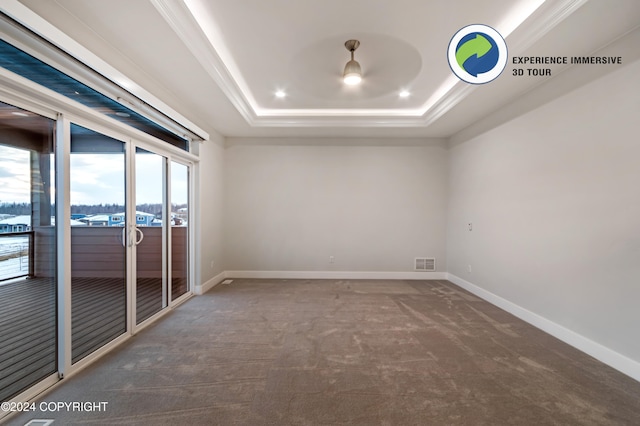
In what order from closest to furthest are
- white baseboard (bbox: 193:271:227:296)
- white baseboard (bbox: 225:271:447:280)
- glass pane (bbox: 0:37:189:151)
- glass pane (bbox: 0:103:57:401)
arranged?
1. glass pane (bbox: 0:37:189:151)
2. glass pane (bbox: 0:103:57:401)
3. white baseboard (bbox: 193:271:227:296)
4. white baseboard (bbox: 225:271:447:280)

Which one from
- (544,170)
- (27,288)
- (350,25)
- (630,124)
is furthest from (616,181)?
(27,288)

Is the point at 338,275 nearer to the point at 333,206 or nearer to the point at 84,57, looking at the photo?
the point at 333,206

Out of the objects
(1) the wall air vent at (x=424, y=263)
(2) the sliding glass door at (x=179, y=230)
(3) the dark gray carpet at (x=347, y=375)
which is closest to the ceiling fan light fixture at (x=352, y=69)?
(2) the sliding glass door at (x=179, y=230)

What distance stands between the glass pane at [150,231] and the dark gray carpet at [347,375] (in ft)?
2.00

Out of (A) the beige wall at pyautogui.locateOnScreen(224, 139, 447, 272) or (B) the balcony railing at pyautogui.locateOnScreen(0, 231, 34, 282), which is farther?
→ (A) the beige wall at pyautogui.locateOnScreen(224, 139, 447, 272)

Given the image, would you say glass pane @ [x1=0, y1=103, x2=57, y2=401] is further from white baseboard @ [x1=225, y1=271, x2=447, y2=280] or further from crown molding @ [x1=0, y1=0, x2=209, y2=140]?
white baseboard @ [x1=225, y1=271, x2=447, y2=280]

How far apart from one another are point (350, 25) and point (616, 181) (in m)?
2.78

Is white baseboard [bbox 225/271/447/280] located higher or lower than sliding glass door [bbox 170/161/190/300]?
lower

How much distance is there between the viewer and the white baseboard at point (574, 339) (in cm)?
208

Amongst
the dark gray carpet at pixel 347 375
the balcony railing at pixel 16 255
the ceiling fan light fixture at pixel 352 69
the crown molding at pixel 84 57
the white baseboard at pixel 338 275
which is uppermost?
the ceiling fan light fixture at pixel 352 69

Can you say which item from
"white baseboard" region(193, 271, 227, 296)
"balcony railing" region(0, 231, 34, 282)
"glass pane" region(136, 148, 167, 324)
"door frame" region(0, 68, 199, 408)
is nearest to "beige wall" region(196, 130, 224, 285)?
"white baseboard" region(193, 271, 227, 296)

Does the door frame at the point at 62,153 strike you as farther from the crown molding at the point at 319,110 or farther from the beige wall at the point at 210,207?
the beige wall at the point at 210,207

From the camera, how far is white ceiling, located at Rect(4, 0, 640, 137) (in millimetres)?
1941

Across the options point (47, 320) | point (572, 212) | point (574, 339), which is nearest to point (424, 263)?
point (574, 339)
